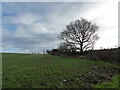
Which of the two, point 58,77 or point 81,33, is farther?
point 81,33

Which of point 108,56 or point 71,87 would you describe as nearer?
point 71,87

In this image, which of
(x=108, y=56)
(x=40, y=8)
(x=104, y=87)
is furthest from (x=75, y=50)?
(x=104, y=87)

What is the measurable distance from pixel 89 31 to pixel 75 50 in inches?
289

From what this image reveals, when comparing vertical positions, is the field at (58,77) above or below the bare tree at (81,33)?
below

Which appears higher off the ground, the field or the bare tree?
the bare tree

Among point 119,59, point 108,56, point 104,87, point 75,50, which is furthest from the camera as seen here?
point 75,50

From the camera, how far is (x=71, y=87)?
14.0 feet

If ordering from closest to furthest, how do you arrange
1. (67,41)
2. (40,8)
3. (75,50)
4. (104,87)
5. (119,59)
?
(104,87) → (40,8) → (119,59) → (75,50) → (67,41)

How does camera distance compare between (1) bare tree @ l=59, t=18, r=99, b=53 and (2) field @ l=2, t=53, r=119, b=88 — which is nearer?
(2) field @ l=2, t=53, r=119, b=88

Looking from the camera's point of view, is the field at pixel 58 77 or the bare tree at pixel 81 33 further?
the bare tree at pixel 81 33

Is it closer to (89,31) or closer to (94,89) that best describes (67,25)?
(89,31)

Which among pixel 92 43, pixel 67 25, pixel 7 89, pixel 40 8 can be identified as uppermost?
pixel 67 25

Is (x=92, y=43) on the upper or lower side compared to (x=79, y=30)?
lower

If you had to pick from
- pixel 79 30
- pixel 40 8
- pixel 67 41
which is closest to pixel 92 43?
pixel 79 30
